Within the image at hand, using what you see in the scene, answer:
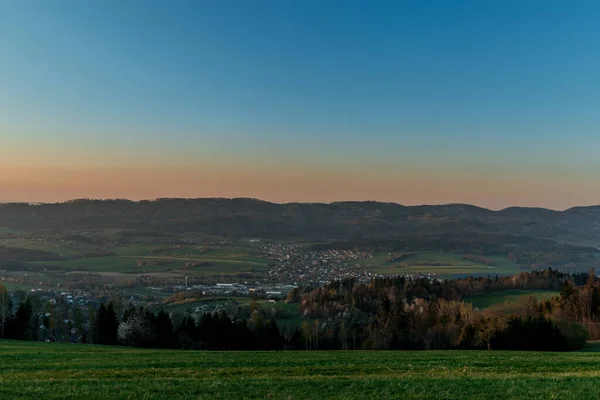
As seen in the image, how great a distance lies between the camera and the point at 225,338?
2404 inches

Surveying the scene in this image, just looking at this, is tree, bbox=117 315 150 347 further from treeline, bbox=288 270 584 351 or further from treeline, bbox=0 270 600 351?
treeline, bbox=288 270 584 351

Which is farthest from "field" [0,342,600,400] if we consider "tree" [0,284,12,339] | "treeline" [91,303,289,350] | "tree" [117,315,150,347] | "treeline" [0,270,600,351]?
"tree" [0,284,12,339]

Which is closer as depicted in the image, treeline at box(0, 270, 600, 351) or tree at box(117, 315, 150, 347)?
treeline at box(0, 270, 600, 351)

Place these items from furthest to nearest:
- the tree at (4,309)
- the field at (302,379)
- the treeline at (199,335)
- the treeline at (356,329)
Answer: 1. the tree at (4,309)
2. the treeline at (199,335)
3. the treeline at (356,329)
4. the field at (302,379)

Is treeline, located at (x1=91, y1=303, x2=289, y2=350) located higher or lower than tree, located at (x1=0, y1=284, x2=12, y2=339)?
lower

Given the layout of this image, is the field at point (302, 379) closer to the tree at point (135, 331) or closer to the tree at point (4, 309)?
the tree at point (135, 331)

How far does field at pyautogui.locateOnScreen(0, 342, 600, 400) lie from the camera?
14.5 metres

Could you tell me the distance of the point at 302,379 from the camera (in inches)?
703

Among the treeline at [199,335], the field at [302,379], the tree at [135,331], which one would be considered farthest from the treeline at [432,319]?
the field at [302,379]

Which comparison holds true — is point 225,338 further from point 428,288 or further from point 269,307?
point 428,288

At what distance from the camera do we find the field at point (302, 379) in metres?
14.5

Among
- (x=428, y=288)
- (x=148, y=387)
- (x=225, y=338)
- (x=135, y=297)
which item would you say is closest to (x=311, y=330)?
(x=225, y=338)

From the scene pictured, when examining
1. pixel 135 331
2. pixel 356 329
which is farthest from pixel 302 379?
pixel 356 329

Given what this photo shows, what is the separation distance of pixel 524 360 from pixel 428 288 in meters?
99.6
